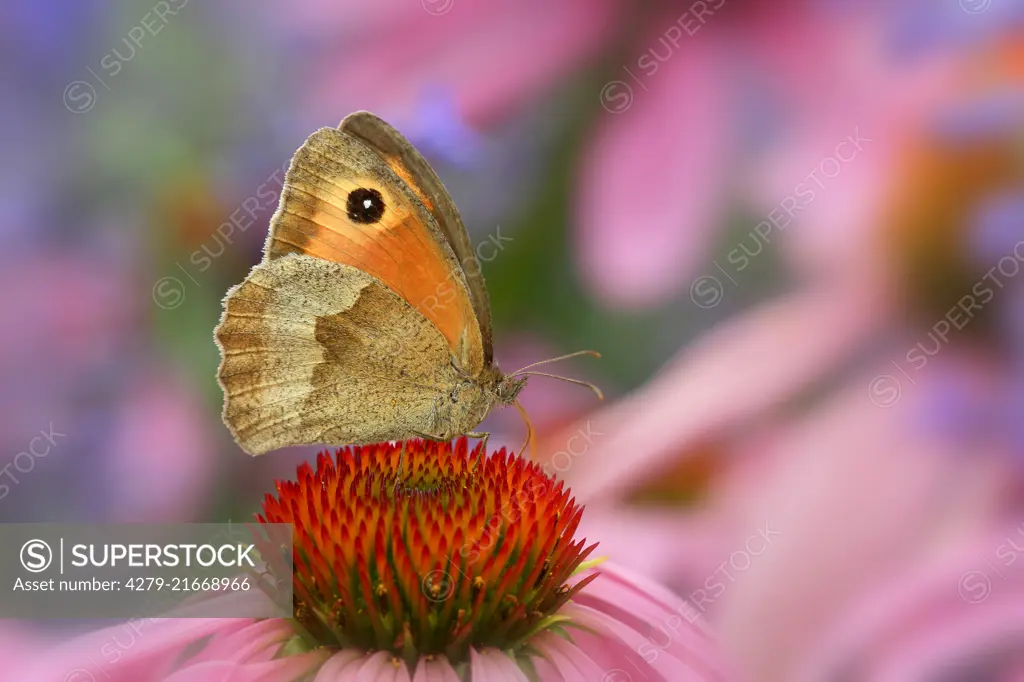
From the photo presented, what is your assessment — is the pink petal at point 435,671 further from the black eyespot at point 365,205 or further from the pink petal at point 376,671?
the black eyespot at point 365,205

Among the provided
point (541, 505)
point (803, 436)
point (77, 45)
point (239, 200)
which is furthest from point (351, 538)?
point (77, 45)

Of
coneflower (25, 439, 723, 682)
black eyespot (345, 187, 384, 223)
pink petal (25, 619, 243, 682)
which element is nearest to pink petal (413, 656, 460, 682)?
coneflower (25, 439, 723, 682)

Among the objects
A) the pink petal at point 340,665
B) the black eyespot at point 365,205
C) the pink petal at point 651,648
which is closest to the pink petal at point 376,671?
the pink petal at point 340,665

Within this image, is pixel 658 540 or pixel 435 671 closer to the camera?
pixel 435 671

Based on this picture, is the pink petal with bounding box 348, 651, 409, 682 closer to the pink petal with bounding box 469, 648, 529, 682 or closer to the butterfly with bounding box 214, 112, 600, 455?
the pink petal with bounding box 469, 648, 529, 682

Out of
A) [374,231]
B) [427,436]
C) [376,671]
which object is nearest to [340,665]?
[376,671]

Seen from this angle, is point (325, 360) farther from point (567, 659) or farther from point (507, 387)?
point (567, 659)
